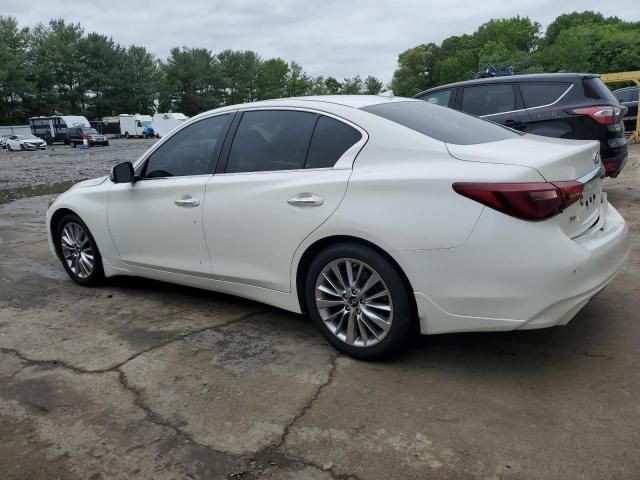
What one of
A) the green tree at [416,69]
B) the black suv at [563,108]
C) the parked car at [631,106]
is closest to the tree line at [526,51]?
the green tree at [416,69]

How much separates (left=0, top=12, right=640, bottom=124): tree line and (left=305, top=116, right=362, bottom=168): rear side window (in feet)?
198

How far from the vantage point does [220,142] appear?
3.94 m

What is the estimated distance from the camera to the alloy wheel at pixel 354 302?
309cm

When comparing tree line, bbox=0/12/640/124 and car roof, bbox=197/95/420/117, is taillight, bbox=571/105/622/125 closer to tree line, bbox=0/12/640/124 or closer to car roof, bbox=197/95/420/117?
car roof, bbox=197/95/420/117

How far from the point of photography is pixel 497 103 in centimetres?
716

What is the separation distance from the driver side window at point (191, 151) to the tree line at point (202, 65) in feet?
197

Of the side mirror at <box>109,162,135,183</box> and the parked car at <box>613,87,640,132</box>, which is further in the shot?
the parked car at <box>613,87,640,132</box>

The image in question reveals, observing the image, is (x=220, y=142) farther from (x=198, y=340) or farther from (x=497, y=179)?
(x=497, y=179)

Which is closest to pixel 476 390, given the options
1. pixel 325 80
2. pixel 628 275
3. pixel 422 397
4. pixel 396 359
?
pixel 422 397

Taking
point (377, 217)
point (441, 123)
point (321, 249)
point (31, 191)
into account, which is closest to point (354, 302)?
point (321, 249)

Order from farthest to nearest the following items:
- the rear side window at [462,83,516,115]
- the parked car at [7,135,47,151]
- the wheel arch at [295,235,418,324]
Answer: the parked car at [7,135,47,151] → the rear side window at [462,83,516,115] → the wheel arch at [295,235,418,324]

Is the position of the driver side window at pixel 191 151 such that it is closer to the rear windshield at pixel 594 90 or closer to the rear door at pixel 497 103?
the rear door at pixel 497 103

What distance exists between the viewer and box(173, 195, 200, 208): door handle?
3.89 m

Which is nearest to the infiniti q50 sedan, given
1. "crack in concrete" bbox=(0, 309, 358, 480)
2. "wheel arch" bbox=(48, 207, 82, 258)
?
"crack in concrete" bbox=(0, 309, 358, 480)
